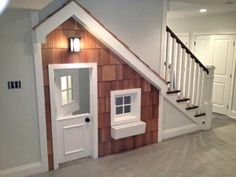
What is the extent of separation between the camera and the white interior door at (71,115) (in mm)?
3674

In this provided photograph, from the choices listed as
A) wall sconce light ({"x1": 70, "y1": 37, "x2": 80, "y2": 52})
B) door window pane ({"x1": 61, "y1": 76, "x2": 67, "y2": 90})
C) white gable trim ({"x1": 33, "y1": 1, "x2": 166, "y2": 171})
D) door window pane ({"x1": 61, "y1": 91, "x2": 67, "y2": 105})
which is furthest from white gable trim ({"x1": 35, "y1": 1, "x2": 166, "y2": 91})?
door window pane ({"x1": 61, "y1": 91, "x2": 67, "y2": 105})

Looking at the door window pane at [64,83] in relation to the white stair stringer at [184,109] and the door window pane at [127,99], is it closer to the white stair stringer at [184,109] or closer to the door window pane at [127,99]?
the door window pane at [127,99]

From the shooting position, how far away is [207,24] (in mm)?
6508

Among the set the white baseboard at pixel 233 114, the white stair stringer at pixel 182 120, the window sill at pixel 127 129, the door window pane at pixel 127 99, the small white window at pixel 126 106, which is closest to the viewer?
the window sill at pixel 127 129

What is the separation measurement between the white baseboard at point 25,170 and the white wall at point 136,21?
249 cm

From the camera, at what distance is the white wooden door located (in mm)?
3711

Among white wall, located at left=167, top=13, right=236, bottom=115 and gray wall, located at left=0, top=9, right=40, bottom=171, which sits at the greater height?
white wall, located at left=167, top=13, right=236, bottom=115

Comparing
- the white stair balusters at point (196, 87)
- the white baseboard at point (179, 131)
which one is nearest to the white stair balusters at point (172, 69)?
the white stair balusters at point (196, 87)

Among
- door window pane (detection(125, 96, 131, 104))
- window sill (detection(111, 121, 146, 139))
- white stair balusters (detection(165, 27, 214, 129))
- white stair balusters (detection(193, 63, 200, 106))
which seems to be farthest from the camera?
white stair balusters (detection(193, 63, 200, 106))

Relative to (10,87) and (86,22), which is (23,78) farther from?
(86,22)

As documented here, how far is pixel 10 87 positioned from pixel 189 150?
3264 mm

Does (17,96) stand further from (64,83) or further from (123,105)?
(123,105)

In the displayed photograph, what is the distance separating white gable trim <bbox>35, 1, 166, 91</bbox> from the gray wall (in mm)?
250

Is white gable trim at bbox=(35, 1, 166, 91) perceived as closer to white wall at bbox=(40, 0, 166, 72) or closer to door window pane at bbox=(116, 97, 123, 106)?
white wall at bbox=(40, 0, 166, 72)
